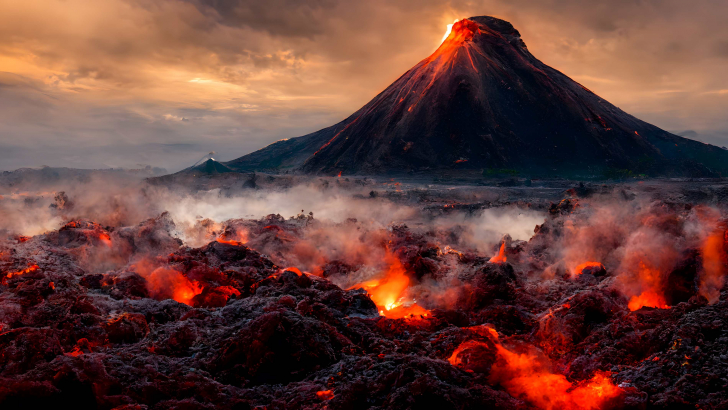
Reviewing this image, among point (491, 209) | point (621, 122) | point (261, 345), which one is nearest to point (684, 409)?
point (261, 345)

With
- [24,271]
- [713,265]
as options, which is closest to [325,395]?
[713,265]

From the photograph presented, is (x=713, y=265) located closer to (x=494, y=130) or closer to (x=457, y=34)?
(x=494, y=130)

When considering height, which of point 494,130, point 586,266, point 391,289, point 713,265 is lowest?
point 391,289

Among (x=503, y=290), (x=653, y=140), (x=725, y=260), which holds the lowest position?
(x=503, y=290)

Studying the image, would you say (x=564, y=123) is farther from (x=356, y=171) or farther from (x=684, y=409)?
(x=684, y=409)

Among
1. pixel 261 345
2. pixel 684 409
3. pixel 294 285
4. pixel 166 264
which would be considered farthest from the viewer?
pixel 166 264

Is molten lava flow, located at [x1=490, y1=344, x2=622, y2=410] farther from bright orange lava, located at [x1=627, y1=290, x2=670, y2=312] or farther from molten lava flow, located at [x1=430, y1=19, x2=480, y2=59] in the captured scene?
molten lava flow, located at [x1=430, y1=19, x2=480, y2=59]
